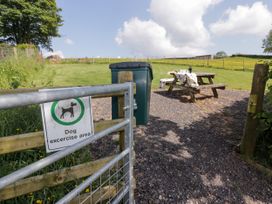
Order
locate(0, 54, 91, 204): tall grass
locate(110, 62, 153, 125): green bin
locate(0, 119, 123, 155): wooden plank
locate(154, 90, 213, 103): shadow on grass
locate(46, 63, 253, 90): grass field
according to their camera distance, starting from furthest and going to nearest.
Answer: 1. locate(46, 63, 253, 90): grass field
2. locate(154, 90, 213, 103): shadow on grass
3. locate(110, 62, 153, 125): green bin
4. locate(0, 54, 91, 204): tall grass
5. locate(0, 119, 123, 155): wooden plank

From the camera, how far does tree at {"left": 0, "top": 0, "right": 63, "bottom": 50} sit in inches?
1115

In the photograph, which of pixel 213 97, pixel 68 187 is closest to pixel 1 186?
pixel 68 187

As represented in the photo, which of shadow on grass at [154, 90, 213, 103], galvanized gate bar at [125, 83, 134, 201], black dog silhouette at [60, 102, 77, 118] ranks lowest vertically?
shadow on grass at [154, 90, 213, 103]

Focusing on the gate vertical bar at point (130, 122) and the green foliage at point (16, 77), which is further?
the green foliage at point (16, 77)

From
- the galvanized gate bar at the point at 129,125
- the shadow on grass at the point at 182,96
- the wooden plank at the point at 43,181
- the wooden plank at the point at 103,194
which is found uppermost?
the galvanized gate bar at the point at 129,125

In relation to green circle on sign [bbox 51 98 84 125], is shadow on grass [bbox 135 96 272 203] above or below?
below

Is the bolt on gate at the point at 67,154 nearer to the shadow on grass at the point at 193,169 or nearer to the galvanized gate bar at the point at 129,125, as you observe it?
the galvanized gate bar at the point at 129,125

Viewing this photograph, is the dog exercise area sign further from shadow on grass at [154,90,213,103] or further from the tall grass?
shadow on grass at [154,90,213,103]

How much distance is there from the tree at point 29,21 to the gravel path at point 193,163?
2986cm

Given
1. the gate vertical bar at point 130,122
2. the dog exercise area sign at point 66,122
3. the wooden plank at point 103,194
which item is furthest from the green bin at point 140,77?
the dog exercise area sign at point 66,122

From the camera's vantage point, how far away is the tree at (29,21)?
28.3 meters

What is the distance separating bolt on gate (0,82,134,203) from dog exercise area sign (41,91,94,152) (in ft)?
0.34

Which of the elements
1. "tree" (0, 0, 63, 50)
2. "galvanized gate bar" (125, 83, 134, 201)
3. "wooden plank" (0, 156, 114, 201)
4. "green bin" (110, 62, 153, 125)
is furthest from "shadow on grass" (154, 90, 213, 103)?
"tree" (0, 0, 63, 50)

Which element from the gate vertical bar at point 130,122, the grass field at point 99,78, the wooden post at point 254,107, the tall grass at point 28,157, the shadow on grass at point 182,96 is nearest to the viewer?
the gate vertical bar at point 130,122
